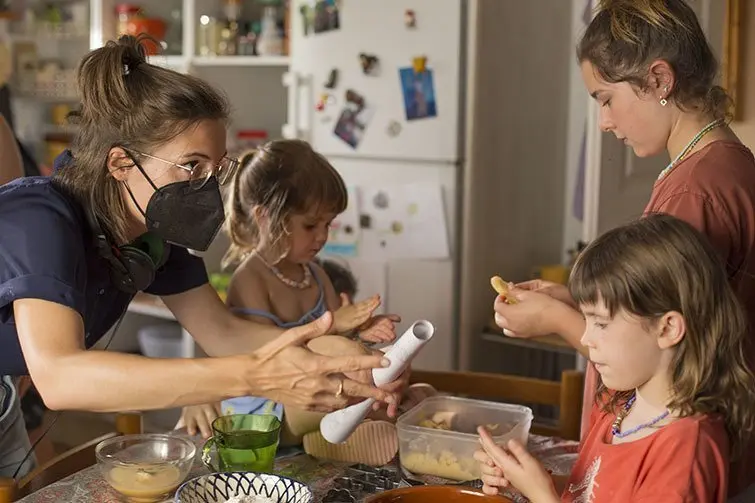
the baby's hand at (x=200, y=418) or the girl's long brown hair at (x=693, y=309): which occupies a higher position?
the girl's long brown hair at (x=693, y=309)

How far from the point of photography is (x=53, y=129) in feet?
14.4

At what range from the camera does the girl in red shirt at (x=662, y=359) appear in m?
1.22

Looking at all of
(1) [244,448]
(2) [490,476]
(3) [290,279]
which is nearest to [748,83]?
(3) [290,279]

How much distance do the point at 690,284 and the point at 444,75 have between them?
6.49 feet

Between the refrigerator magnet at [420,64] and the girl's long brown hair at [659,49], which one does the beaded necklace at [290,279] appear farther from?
the refrigerator magnet at [420,64]

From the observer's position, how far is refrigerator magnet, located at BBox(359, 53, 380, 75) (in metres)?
3.25

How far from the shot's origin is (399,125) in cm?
322

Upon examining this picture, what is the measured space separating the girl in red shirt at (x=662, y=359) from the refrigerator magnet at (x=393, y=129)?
197cm

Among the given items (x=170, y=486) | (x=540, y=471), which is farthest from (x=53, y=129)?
(x=540, y=471)

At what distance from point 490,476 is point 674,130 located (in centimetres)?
60

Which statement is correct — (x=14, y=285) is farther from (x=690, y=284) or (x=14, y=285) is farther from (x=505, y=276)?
(x=505, y=276)

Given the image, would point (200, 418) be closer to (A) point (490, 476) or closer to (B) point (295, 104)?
(A) point (490, 476)

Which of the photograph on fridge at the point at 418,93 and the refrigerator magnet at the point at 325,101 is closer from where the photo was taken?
the photograph on fridge at the point at 418,93

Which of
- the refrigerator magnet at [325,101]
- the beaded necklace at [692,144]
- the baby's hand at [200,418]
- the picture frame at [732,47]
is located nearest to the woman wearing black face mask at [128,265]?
the baby's hand at [200,418]
